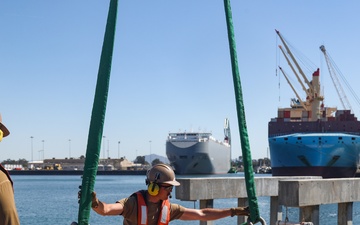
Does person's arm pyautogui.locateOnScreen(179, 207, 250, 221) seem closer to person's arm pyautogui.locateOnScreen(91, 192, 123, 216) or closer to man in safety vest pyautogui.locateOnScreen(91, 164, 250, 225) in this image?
man in safety vest pyautogui.locateOnScreen(91, 164, 250, 225)

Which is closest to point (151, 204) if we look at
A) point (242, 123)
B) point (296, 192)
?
point (242, 123)

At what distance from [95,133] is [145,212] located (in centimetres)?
65

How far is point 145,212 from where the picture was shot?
4973 mm

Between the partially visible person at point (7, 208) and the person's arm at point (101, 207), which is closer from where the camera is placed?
the partially visible person at point (7, 208)

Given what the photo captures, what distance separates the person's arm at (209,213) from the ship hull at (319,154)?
69.9m

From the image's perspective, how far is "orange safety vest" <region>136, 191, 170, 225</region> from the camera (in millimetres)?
4973

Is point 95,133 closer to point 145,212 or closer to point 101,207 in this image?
point 101,207

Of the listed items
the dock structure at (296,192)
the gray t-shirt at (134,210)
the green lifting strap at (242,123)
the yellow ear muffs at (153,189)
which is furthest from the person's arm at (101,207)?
the dock structure at (296,192)

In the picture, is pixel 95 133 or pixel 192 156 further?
pixel 192 156

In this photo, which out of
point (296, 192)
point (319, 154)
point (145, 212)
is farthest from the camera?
point (319, 154)

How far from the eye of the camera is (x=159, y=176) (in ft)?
15.9

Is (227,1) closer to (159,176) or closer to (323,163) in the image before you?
(159,176)

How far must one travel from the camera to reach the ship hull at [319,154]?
2955 inches

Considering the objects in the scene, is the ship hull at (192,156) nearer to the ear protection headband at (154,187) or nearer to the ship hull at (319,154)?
the ship hull at (319,154)
